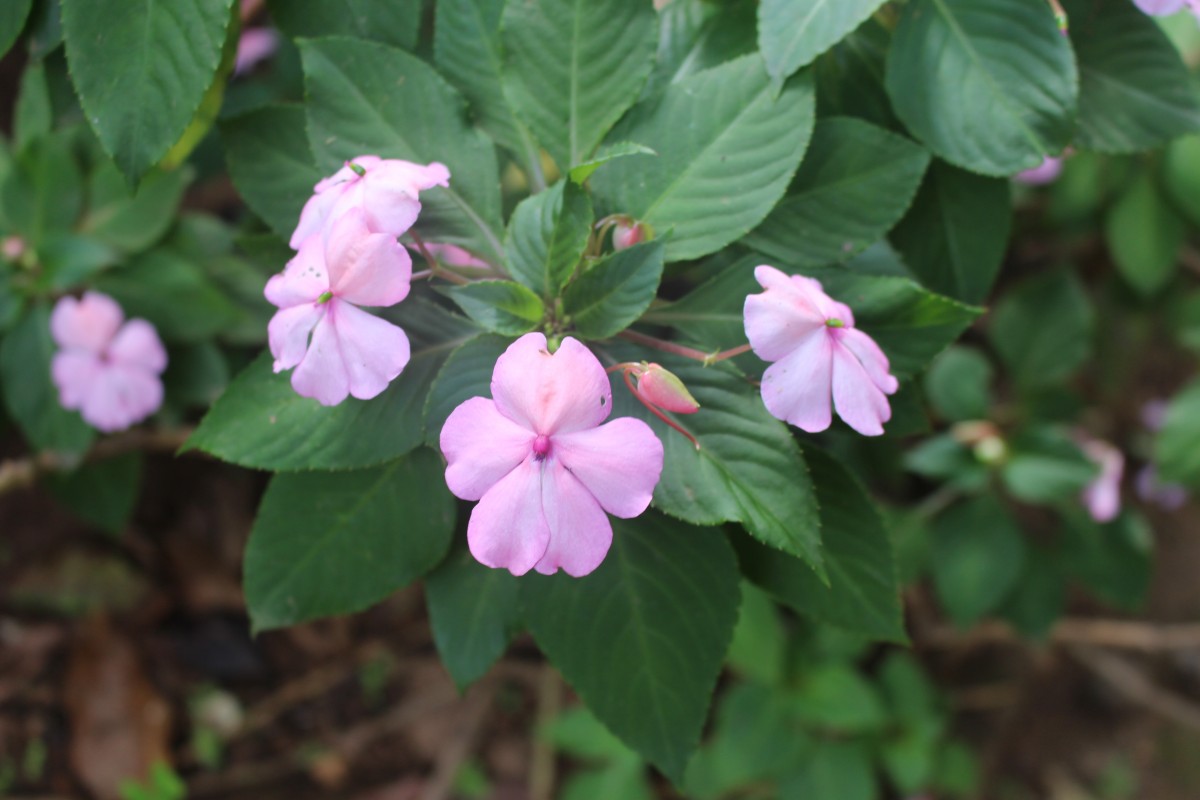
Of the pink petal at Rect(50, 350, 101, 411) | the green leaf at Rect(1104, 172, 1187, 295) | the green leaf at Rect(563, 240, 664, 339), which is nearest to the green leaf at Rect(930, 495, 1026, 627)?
the green leaf at Rect(1104, 172, 1187, 295)

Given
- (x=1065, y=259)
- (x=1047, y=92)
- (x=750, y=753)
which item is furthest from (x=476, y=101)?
(x=1065, y=259)

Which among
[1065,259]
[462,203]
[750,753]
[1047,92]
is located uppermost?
[1047,92]

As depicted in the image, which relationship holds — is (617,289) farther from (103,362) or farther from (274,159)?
(103,362)

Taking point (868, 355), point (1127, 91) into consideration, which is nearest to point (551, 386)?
point (868, 355)

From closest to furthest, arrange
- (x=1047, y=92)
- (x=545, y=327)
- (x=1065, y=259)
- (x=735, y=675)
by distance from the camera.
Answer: (x=545, y=327), (x=1047, y=92), (x=1065, y=259), (x=735, y=675)

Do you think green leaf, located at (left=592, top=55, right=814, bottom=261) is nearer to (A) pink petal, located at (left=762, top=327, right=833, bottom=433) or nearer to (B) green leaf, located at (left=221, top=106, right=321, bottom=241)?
(A) pink petal, located at (left=762, top=327, right=833, bottom=433)

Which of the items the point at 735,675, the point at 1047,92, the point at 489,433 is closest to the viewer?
the point at 489,433

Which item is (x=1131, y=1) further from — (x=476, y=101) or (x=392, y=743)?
(x=392, y=743)

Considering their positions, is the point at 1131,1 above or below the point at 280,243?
above
